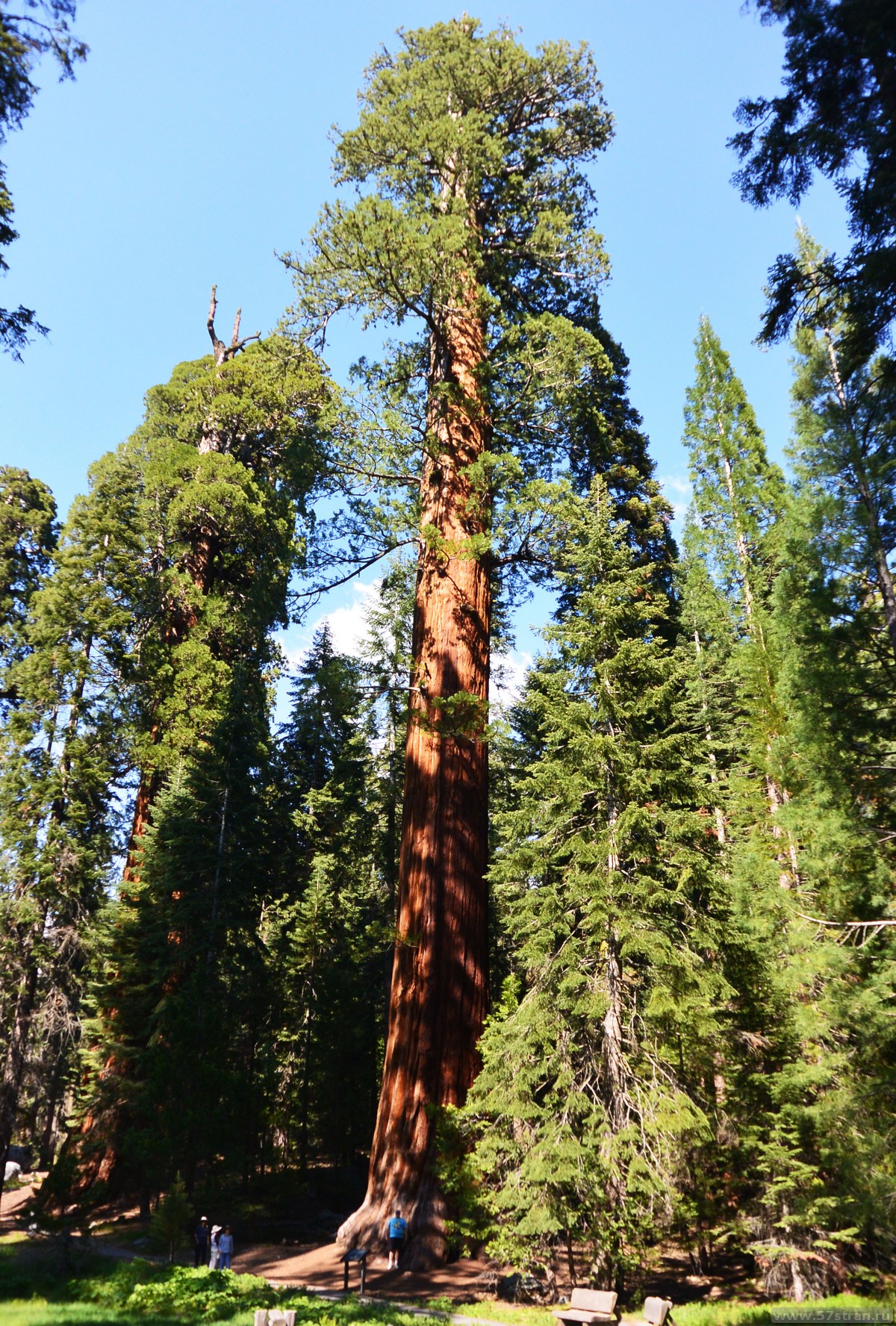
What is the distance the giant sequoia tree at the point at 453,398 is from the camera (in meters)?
10.4

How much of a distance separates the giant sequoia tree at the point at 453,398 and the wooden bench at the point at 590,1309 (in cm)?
251

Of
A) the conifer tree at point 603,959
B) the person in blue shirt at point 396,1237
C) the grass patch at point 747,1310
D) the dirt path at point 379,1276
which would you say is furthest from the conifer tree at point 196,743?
the grass patch at point 747,1310

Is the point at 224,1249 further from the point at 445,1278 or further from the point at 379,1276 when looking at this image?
the point at 445,1278

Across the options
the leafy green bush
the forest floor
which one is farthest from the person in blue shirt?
the leafy green bush

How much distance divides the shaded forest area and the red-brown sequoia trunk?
0.17 feet

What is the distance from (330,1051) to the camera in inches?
701

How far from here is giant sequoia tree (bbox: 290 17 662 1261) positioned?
34.1 feet

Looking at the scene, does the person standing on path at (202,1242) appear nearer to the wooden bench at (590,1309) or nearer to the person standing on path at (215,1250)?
the person standing on path at (215,1250)

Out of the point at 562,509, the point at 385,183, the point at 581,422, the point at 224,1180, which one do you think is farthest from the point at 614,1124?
the point at 224,1180

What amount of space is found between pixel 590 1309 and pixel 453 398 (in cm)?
1142

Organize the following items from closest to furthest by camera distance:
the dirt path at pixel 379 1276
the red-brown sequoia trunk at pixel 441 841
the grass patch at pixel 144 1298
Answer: the grass patch at pixel 144 1298, the dirt path at pixel 379 1276, the red-brown sequoia trunk at pixel 441 841

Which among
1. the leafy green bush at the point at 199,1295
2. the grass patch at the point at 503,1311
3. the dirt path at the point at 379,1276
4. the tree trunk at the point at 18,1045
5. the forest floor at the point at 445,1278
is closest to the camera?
the grass patch at the point at 503,1311

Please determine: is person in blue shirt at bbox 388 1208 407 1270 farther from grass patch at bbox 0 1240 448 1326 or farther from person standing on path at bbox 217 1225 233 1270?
person standing on path at bbox 217 1225 233 1270

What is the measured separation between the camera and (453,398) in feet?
42.5
